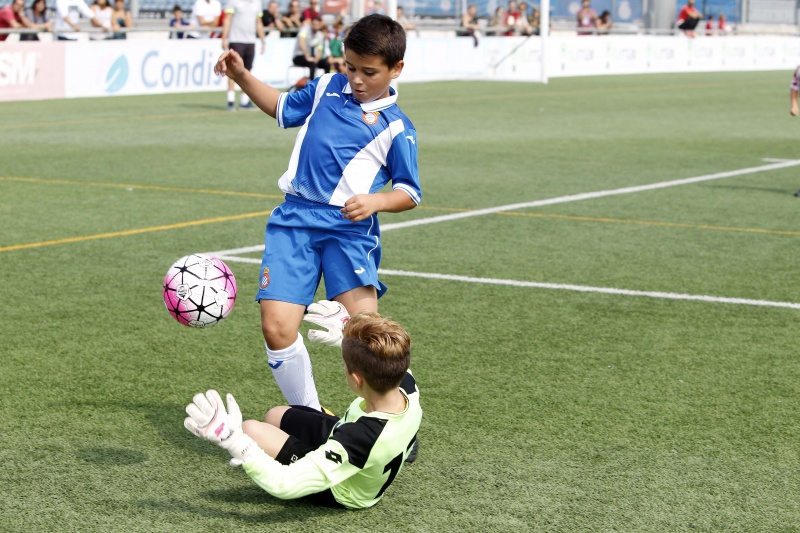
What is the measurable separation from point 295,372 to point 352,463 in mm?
921

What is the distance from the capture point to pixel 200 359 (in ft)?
20.3

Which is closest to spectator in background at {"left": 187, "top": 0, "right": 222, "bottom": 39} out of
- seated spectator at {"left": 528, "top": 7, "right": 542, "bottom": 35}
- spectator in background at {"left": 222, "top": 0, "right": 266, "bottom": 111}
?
spectator in background at {"left": 222, "top": 0, "right": 266, "bottom": 111}

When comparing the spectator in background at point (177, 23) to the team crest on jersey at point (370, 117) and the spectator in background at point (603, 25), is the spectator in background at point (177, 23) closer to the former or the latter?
the spectator in background at point (603, 25)

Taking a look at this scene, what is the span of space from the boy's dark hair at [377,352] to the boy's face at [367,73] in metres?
1.08

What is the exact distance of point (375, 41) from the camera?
15.1 feet

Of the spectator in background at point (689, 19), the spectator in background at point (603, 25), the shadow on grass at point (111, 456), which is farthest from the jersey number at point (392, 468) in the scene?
the spectator in background at point (689, 19)

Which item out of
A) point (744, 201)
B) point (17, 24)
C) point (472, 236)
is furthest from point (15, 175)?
point (17, 24)

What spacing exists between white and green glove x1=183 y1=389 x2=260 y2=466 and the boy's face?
1516 millimetres

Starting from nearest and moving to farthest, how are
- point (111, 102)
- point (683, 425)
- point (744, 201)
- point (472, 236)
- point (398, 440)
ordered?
point (398, 440) < point (683, 425) < point (472, 236) < point (744, 201) < point (111, 102)

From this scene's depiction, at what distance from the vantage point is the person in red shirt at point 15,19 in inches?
947

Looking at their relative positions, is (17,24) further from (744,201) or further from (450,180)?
(744,201)

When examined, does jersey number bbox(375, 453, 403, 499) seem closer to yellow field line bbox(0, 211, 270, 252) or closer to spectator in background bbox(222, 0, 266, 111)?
yellow field line bbox(0, 211, 270, 252)

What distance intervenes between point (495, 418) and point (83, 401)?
180 cm

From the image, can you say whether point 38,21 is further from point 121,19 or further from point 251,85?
point 251,85
